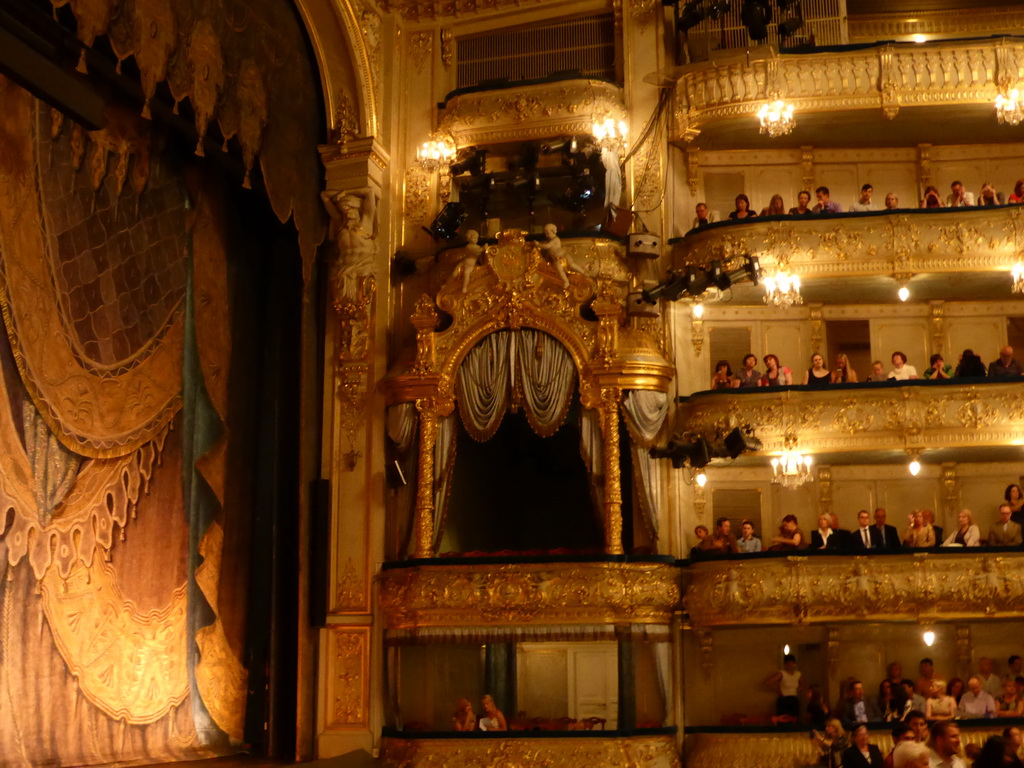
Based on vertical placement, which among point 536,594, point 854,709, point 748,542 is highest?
point 748,542

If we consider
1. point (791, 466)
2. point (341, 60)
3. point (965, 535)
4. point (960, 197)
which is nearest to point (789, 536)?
point (791, 466)

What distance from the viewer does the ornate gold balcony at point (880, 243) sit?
16.3m

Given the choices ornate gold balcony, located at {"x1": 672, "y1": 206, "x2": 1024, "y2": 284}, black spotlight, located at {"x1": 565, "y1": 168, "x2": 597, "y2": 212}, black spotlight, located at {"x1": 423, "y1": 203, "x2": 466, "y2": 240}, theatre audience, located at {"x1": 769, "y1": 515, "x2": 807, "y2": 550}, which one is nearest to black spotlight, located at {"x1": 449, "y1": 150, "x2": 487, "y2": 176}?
black spotlight, located at {"x1": 423, "y1": 203, "x2": 466, "y2": 240}

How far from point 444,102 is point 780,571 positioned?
26.2 feet

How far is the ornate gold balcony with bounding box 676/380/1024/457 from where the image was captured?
1574cm

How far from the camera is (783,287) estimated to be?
53.5ft

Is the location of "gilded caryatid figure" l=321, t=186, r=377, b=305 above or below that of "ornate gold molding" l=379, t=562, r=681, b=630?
above

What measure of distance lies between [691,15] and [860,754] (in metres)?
10.3

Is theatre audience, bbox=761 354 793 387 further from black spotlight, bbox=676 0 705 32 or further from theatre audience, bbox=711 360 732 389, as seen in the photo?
black spotlight, bbox=676 0 705 32

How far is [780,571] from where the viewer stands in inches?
598

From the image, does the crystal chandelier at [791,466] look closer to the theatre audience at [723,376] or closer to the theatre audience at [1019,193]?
the theatre audience at [723,376]

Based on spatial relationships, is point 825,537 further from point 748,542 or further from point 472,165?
point 472,165

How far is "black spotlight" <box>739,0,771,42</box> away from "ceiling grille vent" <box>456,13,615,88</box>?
6.83 ft

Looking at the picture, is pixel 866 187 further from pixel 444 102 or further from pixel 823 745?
pixel 823 745
